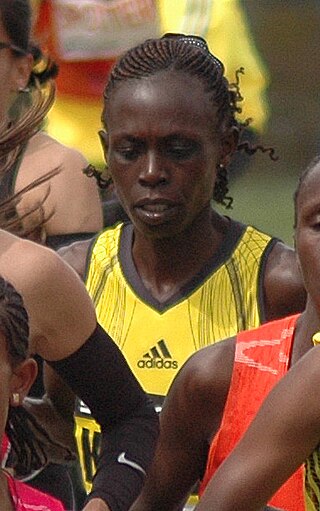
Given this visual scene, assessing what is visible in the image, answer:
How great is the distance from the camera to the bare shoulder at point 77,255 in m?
4.23

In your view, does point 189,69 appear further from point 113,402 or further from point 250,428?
point 250,428

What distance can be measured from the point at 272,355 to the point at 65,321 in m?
0.37

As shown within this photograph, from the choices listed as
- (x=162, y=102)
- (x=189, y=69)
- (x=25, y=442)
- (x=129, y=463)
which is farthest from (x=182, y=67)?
(x=25, y=442)

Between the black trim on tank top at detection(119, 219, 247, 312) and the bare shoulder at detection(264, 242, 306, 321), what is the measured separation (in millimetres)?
118

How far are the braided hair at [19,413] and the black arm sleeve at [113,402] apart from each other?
0.36 ft

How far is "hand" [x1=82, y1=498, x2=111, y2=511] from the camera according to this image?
319cm

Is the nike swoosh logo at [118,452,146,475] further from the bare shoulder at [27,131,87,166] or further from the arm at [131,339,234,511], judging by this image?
the bare shoulder at [27,131,87,166]

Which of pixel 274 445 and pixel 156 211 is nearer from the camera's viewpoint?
pixel 274 445

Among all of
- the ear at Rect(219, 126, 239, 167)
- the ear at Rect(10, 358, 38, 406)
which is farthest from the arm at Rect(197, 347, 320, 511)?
the ear at Rect(219, 126, 239, 167)

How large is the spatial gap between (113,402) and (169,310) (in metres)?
0.73

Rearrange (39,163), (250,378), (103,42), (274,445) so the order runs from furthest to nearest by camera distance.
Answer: (103,42), (39,163), (250,378), (274,445)

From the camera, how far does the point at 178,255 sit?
166 inches

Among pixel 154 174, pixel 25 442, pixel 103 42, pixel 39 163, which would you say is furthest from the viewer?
pixel 103 42

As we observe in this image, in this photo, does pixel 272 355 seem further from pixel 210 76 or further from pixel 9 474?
pixel 210 76
